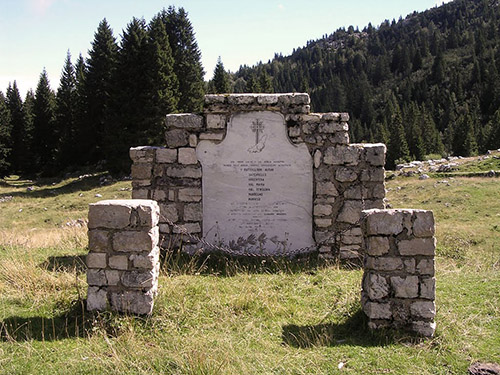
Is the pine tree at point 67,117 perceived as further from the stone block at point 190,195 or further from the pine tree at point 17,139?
the stone block at point 190,195

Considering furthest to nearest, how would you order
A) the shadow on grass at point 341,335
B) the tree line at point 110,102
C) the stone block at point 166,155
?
1. the tree line at point 110,102
2. the stone block at point 166,155
3. the shadow on grass at point 341,335

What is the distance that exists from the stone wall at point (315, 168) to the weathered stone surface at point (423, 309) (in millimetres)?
3583

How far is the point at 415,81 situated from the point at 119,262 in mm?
111626

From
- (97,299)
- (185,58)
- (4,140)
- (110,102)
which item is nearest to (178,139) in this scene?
(97,299)

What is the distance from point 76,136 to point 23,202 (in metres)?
15.8

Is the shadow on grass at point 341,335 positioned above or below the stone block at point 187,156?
below

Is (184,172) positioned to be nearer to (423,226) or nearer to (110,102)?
(423,226)

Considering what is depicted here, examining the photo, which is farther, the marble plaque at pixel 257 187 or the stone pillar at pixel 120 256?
the marble plaque at pixel 257 187

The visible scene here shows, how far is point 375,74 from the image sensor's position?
387 ft

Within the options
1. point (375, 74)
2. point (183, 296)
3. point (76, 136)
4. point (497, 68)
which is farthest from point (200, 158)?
point (375, 74)

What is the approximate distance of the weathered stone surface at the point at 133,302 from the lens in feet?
16.9

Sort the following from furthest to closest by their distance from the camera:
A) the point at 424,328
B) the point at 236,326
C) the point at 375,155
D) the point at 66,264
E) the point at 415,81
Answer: the point at 415,81
the point at 375,155
the point at 66,264
the point at 236,326
the point at 424,328

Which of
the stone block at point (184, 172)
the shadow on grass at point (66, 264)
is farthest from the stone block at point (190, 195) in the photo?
the shadow on grass at point (66, 264)

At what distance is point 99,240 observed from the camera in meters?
5.22
